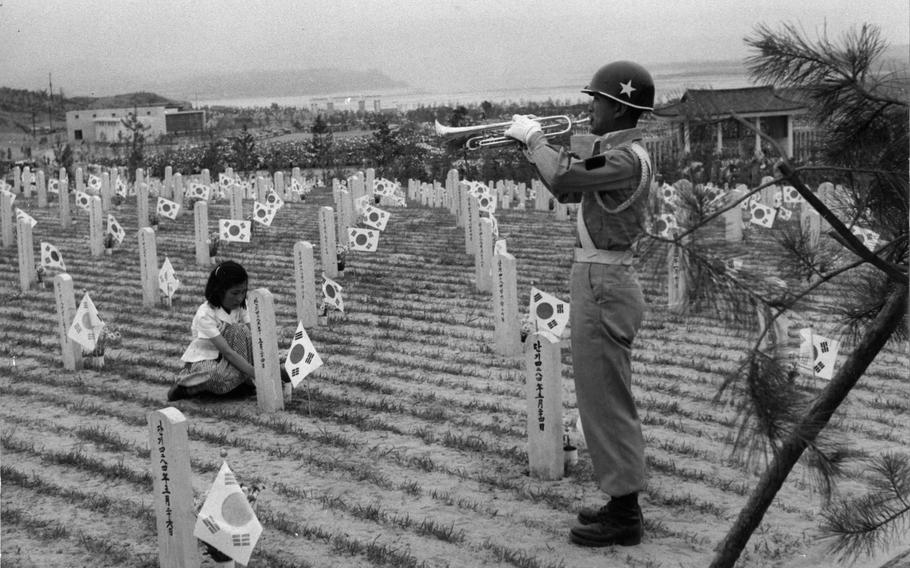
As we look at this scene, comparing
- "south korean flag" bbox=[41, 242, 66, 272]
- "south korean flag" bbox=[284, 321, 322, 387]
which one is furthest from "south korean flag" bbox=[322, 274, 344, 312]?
"south korean flag" bbox=[41, 242, 66, 272]

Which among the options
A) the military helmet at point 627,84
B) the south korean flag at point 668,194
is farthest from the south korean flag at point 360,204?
the south korean flag at point 668,194

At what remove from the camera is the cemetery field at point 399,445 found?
5023 millimetres

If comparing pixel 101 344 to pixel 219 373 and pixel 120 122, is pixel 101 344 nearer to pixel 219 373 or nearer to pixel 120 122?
pixel 219 373

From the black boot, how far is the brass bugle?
1.78 m

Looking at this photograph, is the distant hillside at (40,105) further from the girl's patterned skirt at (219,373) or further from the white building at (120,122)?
the girl's patterned skirt at (219,373)

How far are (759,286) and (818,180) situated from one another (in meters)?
0.46

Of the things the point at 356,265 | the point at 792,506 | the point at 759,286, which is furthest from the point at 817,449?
the point at 356,265

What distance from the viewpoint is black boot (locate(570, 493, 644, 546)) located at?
500cm

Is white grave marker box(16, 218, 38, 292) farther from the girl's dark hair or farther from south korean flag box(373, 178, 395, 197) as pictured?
south korean flag box(373, 178, 395, 197)

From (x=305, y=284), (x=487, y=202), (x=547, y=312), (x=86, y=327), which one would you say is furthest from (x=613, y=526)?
(x=487, y=202)

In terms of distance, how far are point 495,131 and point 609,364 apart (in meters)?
1.28

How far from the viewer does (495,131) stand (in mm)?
5293

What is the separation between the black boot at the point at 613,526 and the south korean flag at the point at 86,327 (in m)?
4.98

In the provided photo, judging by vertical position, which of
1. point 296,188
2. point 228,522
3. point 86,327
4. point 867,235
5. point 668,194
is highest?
point 668,194
